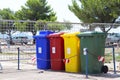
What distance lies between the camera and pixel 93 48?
13133mm

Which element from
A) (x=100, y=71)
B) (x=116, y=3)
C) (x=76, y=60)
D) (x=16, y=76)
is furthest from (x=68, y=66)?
(x=116, y=3)

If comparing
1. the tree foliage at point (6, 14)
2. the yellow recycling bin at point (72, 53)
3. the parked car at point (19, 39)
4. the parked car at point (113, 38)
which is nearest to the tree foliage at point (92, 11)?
the parked car at point (113, 38)

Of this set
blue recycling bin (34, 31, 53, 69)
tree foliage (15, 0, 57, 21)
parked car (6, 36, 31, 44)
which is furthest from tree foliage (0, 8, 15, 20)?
blue recycling bin (34, 31, 53, 69)

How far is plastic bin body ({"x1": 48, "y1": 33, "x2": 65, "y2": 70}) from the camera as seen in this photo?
47.3ft

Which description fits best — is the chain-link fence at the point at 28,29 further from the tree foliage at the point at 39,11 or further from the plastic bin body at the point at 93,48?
the tree foliage at the point at 39,11

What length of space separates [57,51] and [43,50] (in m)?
0.86

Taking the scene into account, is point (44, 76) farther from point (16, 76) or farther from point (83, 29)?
point (83, 29)

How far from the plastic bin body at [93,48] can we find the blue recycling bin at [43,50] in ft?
6.86

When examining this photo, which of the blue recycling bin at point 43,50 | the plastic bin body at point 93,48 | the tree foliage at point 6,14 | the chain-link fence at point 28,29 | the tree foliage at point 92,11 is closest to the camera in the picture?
the plastic bin body at point 93,48

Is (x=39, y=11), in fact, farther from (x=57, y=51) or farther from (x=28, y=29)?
(x=57, y=51)

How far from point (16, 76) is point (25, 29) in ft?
16.5

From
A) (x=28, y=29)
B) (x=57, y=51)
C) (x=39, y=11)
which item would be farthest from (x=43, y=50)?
(x=39, y=11)

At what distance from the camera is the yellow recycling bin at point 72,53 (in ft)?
44.8

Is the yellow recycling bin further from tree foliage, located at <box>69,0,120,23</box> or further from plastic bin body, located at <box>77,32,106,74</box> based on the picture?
tree foliage, located at <box>69,0,120,23</box>
